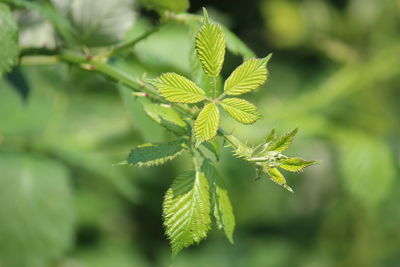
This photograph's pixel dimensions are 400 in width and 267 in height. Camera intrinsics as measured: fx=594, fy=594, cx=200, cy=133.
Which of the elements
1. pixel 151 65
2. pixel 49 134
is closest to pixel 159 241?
pixel 49 134

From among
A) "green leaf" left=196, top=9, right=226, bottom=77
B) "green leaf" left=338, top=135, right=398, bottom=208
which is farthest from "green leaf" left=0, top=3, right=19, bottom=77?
"green leaf" left=338, top=135, right=398, bottom=208

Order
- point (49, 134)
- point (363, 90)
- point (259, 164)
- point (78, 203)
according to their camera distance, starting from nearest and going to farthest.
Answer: point (259, 164) < point (49, 134) < point (78, 203) < point (363, 90)

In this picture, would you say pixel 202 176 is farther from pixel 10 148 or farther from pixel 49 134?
pixel 49 134

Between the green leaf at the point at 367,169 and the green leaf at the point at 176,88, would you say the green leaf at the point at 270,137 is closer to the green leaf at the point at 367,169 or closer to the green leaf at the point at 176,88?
the green leaf at the point at 176,88

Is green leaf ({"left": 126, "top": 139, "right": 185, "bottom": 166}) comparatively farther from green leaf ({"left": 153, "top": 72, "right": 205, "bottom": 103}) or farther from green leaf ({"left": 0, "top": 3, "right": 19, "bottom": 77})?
green leaf ({"left": 0, "top": 3, "right": 19, "bottom": 77})

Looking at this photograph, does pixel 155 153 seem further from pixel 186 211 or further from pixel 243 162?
pixel 243 162

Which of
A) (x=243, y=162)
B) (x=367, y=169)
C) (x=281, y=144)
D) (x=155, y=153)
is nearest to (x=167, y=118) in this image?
(x=155, y=153)
